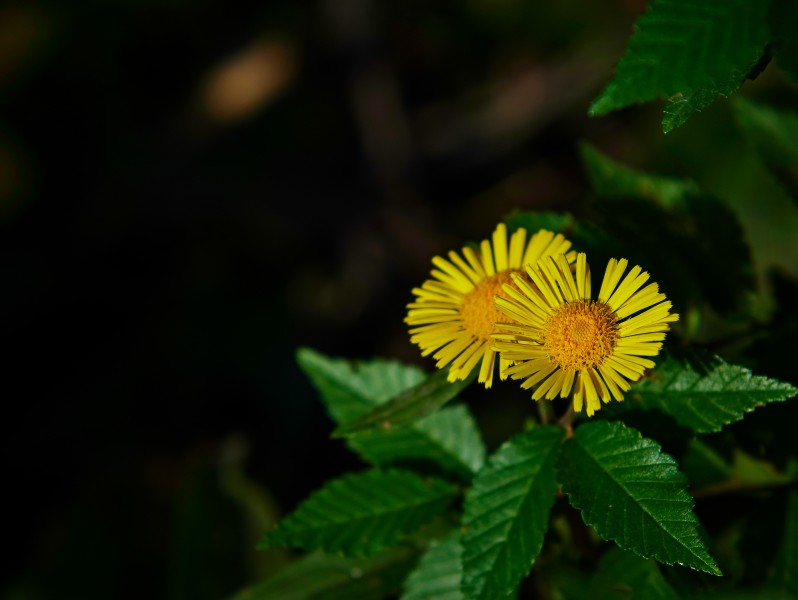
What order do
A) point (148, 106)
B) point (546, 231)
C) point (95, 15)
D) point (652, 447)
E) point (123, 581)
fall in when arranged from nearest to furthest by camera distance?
point (652, 447) < point (546, 231) < point (123, 581) < point (95, 15) < point (148, 106)

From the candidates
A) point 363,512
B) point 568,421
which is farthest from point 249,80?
point 568,421

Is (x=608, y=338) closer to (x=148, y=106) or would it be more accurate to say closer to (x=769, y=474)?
(x=769, y=474)

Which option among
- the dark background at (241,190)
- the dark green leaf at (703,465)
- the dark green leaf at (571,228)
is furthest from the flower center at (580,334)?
the dark background at (241,190)

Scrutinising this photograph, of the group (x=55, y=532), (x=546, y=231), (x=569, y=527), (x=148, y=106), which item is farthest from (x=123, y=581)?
(x=148, y=106)

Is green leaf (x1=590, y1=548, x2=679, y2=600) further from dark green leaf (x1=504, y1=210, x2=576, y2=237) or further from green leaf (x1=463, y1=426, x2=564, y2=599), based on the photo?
dark green leaf (x1=504, y1=210, x2=576, y2=237)

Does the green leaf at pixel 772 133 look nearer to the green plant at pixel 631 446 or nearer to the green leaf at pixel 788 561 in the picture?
the green plant at pixel 631 446

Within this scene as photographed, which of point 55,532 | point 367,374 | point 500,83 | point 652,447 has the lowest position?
point 652,447
